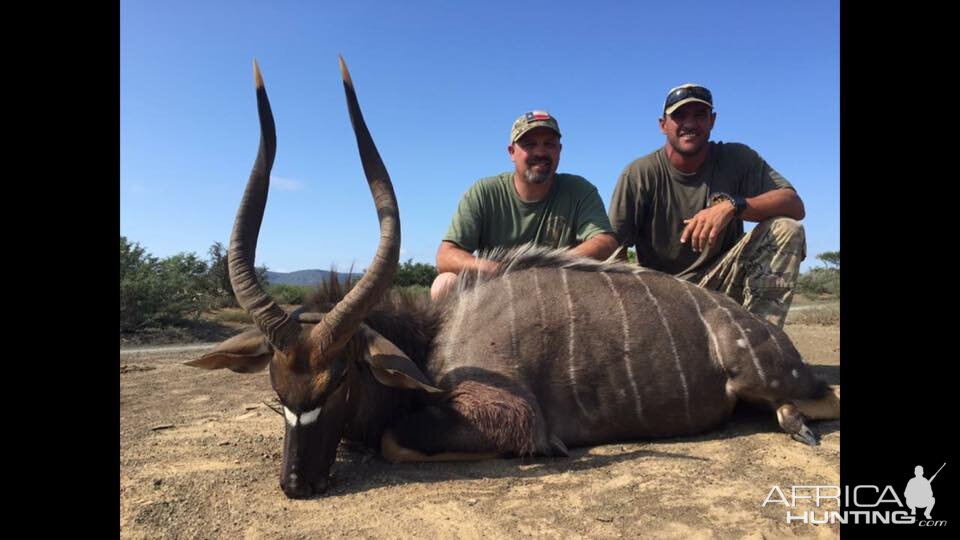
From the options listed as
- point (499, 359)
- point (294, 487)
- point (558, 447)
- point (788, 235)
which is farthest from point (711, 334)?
point (294, 487)

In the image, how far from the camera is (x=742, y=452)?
3344 millimetres

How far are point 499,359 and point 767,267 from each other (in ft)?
9.20

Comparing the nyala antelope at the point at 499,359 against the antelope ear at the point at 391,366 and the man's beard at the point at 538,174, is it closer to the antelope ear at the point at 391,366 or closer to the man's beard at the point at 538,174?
the antelope ear at the point at 391,366

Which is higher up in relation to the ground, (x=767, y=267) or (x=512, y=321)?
(x=767, y=267)

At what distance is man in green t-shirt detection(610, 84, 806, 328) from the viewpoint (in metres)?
5.05

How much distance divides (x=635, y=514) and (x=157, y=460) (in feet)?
8.39

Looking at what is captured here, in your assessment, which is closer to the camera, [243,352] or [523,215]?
[243,352]

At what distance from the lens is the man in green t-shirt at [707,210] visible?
16.6 ft

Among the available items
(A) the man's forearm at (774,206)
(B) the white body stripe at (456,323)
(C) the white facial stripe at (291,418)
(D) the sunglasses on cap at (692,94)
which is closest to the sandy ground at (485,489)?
(C) the white facial stripe at (291,418)

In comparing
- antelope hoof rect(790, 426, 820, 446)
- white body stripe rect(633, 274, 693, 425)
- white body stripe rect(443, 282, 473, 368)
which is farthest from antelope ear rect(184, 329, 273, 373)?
antelope hoof rect(790, 426, 820, 446)

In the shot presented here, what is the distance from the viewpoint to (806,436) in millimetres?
3520

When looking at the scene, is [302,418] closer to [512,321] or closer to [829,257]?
[512,321]

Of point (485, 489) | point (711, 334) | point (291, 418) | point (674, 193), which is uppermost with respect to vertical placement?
point (674, 193)
